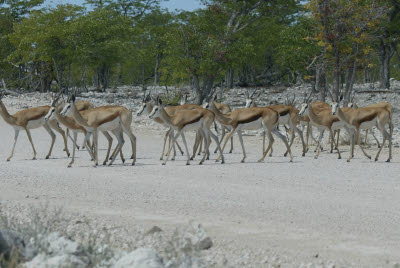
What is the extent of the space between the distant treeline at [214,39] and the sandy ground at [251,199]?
11272mm

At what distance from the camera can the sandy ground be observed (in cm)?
613

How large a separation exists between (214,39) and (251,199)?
23062 millimetres

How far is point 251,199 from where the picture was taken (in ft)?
28.8

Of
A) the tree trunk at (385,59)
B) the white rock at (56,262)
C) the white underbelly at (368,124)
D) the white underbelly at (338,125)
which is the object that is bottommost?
the white rock at (56,262)

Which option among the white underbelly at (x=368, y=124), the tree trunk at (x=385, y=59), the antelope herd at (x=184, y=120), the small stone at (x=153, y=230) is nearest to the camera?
the small stone at (x=153, y=230)

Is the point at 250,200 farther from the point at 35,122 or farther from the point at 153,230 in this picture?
the point at 35,122

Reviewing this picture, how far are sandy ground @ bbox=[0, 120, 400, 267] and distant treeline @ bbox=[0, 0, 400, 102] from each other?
11.3 m

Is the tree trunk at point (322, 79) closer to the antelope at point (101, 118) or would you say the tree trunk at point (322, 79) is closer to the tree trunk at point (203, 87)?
the tree trunk at point (203, 87)

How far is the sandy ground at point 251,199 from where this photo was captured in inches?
241

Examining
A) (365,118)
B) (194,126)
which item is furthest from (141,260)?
(365,118)

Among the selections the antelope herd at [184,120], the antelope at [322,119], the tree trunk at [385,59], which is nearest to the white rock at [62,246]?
the antelope herd at [184,120]

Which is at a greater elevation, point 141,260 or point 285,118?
point 285,118

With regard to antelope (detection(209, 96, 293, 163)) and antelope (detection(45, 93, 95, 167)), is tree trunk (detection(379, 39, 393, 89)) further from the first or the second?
antelope (detection(45, 93, 95, 167))

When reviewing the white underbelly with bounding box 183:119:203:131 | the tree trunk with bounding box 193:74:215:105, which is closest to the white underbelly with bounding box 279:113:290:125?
the white underbelly with bounding box 183:119:203:131
